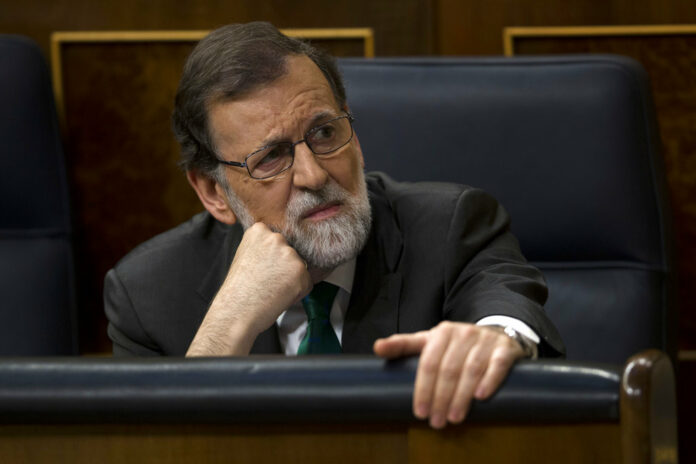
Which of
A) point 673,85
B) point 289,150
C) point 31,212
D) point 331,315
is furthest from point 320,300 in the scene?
point 673,85

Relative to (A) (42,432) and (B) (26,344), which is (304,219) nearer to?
(B) (26,344)

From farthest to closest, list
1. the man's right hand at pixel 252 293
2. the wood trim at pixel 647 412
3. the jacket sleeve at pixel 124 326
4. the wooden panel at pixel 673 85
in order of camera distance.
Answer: the wooden panel at pixel 673 85, the jacket sleeve at pixel 124 326, the man's right hand at pixel 252 293, the wood trim at pixel 647 412

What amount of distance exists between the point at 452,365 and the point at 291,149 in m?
0.72

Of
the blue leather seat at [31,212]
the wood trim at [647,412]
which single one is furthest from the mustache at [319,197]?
the wood trim at [647,412]

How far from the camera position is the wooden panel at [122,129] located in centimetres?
183

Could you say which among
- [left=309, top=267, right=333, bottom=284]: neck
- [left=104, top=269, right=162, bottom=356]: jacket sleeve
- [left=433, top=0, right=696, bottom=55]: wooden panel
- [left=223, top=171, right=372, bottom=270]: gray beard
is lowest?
[left=104, top=269, right=162, bottom=356]: jacket sleeve

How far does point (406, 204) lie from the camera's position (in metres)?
1.37

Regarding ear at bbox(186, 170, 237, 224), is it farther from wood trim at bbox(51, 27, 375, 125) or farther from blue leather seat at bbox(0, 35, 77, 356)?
wood trim at bbox(51, 27, 375, 125)

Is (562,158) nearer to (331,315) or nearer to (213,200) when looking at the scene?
(331,315)

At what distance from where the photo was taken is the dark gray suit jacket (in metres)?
1.29

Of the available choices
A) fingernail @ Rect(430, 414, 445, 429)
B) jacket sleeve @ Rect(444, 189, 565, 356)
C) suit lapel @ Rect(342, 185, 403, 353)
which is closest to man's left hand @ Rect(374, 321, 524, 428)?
fingernail @ Rect(430, 414, 445, 429)

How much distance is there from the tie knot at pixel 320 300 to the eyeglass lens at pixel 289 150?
0.20m

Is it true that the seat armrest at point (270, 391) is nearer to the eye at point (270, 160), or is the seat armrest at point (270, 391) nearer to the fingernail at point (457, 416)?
the fingernail at point (457, 416)

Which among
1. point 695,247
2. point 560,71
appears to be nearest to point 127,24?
point 560,71
